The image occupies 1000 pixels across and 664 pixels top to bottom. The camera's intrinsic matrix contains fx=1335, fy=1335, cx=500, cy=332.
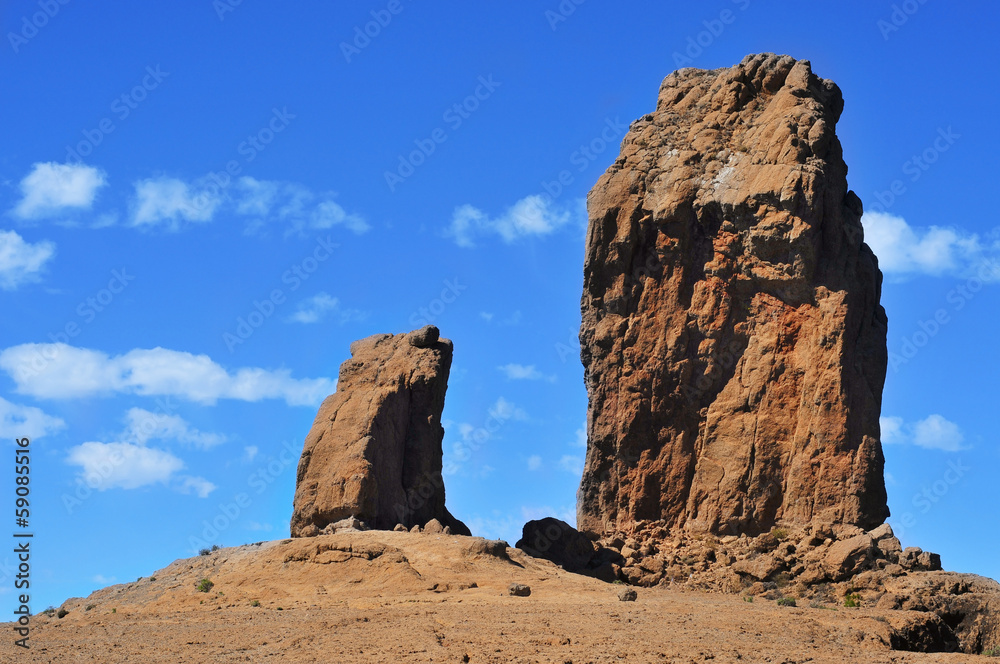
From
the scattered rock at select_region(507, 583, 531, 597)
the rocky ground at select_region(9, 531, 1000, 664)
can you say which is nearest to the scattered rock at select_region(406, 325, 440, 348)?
the rocky ground at select_region(9, 531, 1000, 664)

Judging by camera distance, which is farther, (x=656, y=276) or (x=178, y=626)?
(x=656, y=276)

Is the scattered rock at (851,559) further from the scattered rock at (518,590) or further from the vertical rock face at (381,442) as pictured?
the vertical rock face at (381,442)

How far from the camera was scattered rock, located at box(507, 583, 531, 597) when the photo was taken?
25859 mm

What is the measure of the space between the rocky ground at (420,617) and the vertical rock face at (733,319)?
15.3ft

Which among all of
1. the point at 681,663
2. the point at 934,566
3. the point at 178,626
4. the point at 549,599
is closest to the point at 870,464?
the point at 934,566

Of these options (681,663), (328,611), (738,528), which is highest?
(738,528)

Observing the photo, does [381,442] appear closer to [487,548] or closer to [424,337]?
[424,337]

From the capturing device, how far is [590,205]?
38531 mm

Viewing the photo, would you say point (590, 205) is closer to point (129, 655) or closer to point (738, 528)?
point (738, 528)

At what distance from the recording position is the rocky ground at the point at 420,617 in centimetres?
2177

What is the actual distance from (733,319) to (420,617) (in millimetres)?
15329

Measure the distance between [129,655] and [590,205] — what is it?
68.1 ft

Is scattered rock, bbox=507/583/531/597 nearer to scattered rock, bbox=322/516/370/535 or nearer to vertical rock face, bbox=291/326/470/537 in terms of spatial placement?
scattered rock, bbox=322/516/370/535

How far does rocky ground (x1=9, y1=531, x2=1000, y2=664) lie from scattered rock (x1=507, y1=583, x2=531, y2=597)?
0.40ft
